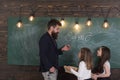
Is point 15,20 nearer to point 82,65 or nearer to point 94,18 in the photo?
point 94,18

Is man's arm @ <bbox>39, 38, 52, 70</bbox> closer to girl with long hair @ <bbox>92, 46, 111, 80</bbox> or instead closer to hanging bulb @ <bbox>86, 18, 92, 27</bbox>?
girl with long hair @ <bbox>92, 46, 111, 80</bbox>

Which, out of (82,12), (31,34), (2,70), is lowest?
(2,70)

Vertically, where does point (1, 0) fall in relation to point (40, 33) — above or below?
above

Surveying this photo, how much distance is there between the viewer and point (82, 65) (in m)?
4.46

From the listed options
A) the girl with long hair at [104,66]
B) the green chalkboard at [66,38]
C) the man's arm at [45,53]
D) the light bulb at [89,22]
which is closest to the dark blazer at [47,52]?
the man's arm at [45,53]

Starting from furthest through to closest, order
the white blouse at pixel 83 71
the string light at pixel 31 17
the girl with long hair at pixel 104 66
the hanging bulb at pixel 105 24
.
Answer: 1. the string light at pixel 31 17
2. the hanging bulb at pixel 105 24
3. the girl with long hair at pixel 104 66
4. the white blouse at pixel 83 71

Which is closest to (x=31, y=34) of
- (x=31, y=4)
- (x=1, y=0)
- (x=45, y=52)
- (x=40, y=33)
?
(x=40, y=33)

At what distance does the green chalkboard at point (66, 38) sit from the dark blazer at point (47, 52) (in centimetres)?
111

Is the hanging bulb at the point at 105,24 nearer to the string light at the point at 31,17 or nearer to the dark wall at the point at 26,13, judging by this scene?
the dark wall at the point at 26,13

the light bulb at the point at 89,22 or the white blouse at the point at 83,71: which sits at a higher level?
the light bulb at the point at 89,22

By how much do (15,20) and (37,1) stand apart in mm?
628

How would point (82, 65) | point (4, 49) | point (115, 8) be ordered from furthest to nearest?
point (4, 49)
point (115, 8)
point (82, 65)

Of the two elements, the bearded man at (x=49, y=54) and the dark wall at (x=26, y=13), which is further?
the dark wall at (x=26, y=13)

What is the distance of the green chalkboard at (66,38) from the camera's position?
5.61 metres
